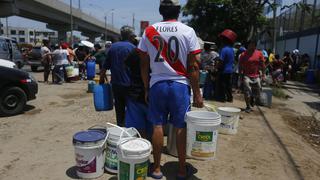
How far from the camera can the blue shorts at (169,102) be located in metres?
3.97

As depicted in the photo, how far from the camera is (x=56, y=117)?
7.90 metres

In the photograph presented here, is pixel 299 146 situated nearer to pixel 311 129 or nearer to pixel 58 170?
pixel 311 129

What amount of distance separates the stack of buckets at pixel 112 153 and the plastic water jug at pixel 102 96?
101 centimetres

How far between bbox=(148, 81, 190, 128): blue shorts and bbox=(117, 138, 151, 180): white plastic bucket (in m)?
0.46

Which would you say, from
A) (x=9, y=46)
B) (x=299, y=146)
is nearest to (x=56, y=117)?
(x=299, y=146)

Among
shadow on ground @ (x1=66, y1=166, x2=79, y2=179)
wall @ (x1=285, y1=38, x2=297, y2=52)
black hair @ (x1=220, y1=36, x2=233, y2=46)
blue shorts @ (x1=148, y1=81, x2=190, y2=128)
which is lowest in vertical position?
shadow on ground @ (x1=66, y1=166, x2=79, y2=179)

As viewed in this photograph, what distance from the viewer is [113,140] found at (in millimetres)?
4109

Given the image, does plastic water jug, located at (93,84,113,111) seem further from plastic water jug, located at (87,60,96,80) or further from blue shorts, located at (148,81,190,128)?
plastic water jug, located at (87,60,96,80)

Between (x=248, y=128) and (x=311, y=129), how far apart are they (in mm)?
2104

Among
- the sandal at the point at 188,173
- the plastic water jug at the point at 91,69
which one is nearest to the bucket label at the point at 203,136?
the sandal at the point at 188,173

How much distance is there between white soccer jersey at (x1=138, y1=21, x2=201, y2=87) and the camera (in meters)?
3.89

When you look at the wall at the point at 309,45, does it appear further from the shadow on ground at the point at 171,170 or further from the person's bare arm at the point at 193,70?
the person's bare arm at the point at 193,70

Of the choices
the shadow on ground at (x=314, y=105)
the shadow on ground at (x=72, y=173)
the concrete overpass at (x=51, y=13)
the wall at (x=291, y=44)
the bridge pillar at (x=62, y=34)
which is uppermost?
the concrete overpass at (x=51, y=13)

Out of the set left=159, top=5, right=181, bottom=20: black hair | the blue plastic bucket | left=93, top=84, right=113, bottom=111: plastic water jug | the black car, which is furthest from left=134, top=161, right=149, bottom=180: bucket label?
the blue plastic bucket
